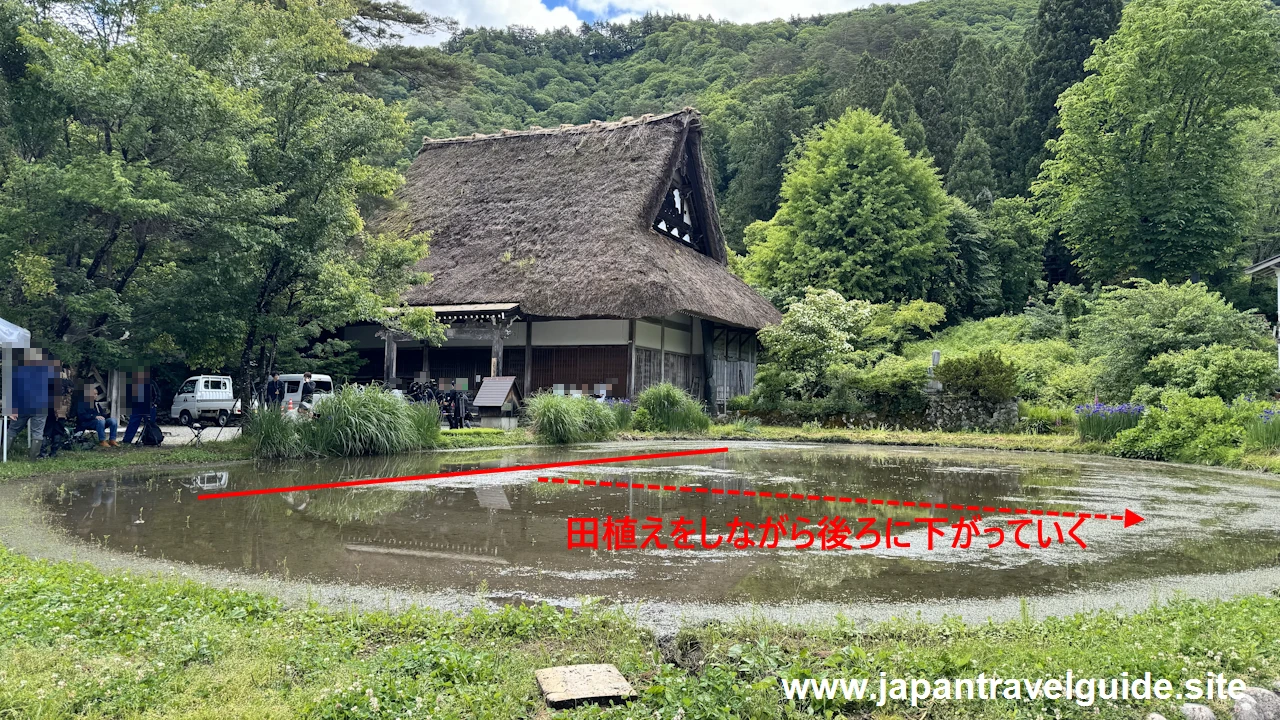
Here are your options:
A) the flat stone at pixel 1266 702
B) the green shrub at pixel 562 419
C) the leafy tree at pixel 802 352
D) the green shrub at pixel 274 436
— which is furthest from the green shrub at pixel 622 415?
the flat stone at pixel 1266 702

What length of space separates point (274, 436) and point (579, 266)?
31.5ft

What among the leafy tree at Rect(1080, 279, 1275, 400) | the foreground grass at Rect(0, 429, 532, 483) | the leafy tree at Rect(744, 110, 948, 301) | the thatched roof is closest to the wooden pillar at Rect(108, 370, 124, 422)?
the foreground grass at Rect(0, 429, 532, 483)

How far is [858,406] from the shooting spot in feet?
62.3

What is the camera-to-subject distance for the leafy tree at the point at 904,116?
36094mm

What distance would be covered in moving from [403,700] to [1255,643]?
3.28m

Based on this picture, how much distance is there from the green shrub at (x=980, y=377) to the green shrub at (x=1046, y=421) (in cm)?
62

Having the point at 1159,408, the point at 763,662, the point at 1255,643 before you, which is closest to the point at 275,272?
the point at 763,662

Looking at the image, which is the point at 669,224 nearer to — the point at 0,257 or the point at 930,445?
the point at 930,445

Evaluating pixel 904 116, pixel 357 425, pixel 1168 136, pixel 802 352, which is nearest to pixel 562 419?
pixel 357 425

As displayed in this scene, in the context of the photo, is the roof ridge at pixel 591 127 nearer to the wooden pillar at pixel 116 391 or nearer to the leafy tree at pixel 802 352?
the leafy tree at pixel 802 352

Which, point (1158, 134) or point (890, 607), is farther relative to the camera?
point (1158, 134)

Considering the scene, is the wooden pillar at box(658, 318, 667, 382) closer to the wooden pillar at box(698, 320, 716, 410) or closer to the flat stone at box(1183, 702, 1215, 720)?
the wooden pillar at box(698, 320, 716, 410)

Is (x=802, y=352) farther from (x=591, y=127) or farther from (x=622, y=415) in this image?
(x=591, y=127)

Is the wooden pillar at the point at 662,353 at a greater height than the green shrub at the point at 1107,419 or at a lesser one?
greater
